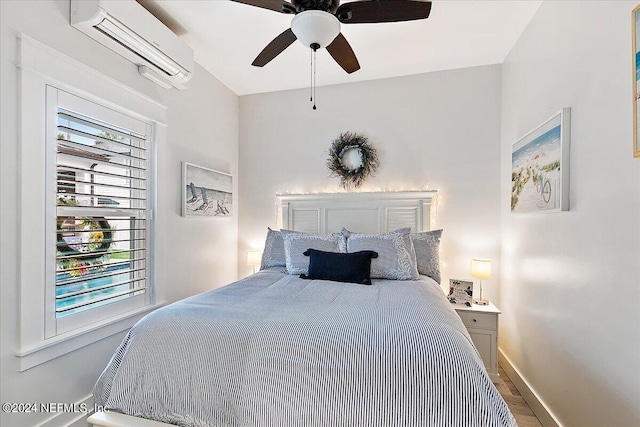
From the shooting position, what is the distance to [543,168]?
193 centimetres

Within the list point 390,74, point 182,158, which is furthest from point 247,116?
point 390,74

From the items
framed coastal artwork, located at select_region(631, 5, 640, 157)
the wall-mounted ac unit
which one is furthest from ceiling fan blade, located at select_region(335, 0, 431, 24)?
the wall-mounted ac unit

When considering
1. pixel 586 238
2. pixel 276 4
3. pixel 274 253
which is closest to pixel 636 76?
pixel 586 238

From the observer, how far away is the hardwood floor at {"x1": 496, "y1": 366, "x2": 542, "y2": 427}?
189cm

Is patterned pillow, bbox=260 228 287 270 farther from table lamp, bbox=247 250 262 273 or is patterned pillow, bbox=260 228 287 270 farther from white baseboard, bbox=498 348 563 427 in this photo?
white baseboard, bbox=498 348 563 427

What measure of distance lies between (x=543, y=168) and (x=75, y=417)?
336cm

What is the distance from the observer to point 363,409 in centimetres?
105

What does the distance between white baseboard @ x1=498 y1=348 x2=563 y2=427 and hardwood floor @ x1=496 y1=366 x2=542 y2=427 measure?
0.03 m

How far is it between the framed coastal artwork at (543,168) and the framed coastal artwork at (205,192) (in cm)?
284

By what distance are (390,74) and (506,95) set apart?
3.77 ft

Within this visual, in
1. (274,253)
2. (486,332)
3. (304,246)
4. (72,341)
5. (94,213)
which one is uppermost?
(94,213)

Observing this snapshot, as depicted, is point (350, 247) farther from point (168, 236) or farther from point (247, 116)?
point (247, 116)

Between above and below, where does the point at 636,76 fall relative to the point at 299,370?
above

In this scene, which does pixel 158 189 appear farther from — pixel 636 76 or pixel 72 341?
pixel 636 76
